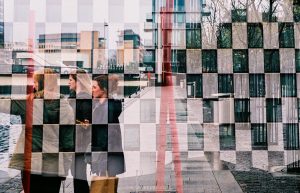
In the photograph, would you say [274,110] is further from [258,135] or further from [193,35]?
[193,35]

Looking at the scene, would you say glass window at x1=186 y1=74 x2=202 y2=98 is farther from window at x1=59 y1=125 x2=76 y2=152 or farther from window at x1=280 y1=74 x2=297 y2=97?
window at x1=59 y1=125 x2=76 y2=152

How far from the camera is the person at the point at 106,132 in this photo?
197 centimetres

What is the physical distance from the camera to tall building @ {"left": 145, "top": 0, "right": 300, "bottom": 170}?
1.95 meters

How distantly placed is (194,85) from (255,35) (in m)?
0.47

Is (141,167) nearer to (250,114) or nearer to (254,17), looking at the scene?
(250,114)

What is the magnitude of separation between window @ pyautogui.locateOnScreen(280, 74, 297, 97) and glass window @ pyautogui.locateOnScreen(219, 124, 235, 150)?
1.19ft

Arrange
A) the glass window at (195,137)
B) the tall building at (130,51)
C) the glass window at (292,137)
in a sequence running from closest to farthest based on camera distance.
A: the tall building at (130,51) → the glass window at (195,137) → the glass window at (292,137)

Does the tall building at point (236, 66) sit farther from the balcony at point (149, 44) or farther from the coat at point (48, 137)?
the coat at point (48, 137)

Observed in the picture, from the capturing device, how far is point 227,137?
81.3 inches

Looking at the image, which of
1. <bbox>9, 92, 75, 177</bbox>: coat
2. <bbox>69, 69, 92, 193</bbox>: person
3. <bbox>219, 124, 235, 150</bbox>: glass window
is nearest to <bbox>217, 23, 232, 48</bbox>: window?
<bbox>219, 124, 235, 150</bbox>: glass window

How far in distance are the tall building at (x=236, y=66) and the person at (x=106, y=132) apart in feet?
1.01

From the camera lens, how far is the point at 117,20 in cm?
194

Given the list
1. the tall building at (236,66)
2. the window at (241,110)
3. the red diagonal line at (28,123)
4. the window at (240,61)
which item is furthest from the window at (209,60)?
the red diagonal line at (28,123)

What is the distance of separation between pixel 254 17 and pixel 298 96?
53 cm
